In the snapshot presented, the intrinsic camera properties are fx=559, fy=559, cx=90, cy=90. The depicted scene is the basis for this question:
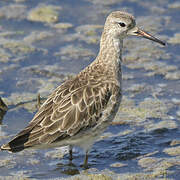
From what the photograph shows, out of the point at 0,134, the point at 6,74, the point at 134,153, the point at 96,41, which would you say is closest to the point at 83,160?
the point at 134,153

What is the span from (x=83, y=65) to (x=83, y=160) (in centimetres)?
203

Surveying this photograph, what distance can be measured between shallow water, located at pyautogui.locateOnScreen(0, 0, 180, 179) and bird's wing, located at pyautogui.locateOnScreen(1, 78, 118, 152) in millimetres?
498

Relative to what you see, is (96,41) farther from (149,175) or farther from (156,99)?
(149,175)

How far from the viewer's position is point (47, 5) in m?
9.24

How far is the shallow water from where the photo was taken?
6047mm

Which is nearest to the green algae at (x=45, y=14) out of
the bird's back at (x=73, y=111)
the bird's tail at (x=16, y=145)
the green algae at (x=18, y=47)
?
the green algae at (x=18, y=47)

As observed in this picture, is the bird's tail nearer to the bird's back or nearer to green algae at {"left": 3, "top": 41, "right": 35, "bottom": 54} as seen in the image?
the bird's back

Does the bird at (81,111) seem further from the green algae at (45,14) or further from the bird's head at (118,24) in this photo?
the green algae at (45,14)

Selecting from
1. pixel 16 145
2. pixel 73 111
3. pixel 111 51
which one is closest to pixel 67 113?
pixel 73 111

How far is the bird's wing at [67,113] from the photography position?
5547mm

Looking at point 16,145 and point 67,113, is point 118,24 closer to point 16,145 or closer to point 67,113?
point 67,113

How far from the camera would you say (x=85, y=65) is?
7887 mm

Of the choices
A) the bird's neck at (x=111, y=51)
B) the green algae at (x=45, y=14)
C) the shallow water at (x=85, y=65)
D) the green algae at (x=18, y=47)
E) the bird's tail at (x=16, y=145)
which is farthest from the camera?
the green algae at (x=45, y=14)

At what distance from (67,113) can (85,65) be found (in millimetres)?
2289
